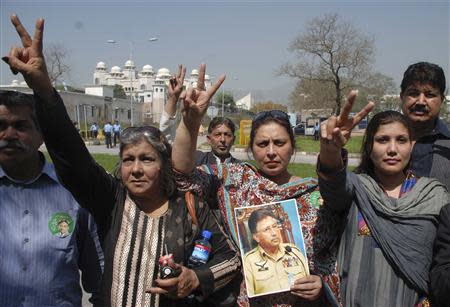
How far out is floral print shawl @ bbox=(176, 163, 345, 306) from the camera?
252cm

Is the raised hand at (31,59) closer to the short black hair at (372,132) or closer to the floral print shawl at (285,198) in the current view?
the floral print shawl at (285,198)

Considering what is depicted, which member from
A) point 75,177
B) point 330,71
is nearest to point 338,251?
point 75,177

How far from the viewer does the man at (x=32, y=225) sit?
2.38 metres

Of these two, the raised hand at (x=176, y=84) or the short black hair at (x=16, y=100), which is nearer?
the short black hair at (x=16, y=100)

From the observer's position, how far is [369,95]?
136 ft

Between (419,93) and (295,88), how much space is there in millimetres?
44453

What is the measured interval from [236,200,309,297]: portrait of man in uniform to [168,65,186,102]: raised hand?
0.85 m

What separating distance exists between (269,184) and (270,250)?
15.0 inches

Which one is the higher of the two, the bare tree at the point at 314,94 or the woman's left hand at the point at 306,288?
the bare tree at the point at 314,94

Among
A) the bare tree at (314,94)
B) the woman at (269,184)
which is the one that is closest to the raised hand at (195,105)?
the woman at (269,184)

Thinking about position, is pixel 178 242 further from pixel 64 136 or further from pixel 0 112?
pixel 0 112

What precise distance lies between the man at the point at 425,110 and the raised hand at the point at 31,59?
2.26m

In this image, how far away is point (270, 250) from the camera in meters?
2.47

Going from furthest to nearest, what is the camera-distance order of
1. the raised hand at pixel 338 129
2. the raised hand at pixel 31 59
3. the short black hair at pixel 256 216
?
the short black hair at pixel 256 216 < the raised hand at pixel 338 129 < the raised hand at pixel 31 59
